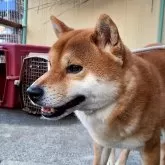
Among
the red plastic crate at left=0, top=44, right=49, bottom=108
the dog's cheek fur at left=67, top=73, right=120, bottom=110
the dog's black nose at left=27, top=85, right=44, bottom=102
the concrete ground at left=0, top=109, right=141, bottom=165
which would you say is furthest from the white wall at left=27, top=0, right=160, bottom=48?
the dog's black nose at left=27, top=85, right=44, bottom=102

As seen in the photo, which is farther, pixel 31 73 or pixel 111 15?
pixel 111 15

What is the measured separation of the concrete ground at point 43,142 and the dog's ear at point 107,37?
3.29 feet

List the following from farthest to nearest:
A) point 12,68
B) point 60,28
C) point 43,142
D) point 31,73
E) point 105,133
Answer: point 12,68 → point 31,73 → point 43,142 → point 60,28 → point 105,133

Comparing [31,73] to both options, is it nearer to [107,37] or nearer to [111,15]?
[111,15]

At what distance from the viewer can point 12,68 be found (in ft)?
12.9

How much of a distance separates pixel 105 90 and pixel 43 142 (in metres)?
1.33

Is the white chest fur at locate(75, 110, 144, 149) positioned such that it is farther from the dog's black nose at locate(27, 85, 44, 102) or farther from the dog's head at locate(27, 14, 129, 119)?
the dog's black nose at locate(27, 85, 44, 102)

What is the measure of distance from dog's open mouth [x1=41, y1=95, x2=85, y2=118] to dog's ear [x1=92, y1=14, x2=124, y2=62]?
0.24 m

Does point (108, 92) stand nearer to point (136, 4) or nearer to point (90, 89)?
point (90, 89)

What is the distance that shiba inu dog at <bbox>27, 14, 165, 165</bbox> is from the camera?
5.14ft

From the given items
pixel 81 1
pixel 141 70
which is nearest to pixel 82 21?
pixel 81 1

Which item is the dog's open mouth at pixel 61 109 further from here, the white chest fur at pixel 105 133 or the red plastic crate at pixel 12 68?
the red plastic crate at pixel 12 68

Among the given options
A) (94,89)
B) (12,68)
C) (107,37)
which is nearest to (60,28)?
(107,37)

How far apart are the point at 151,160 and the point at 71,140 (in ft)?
3.85
